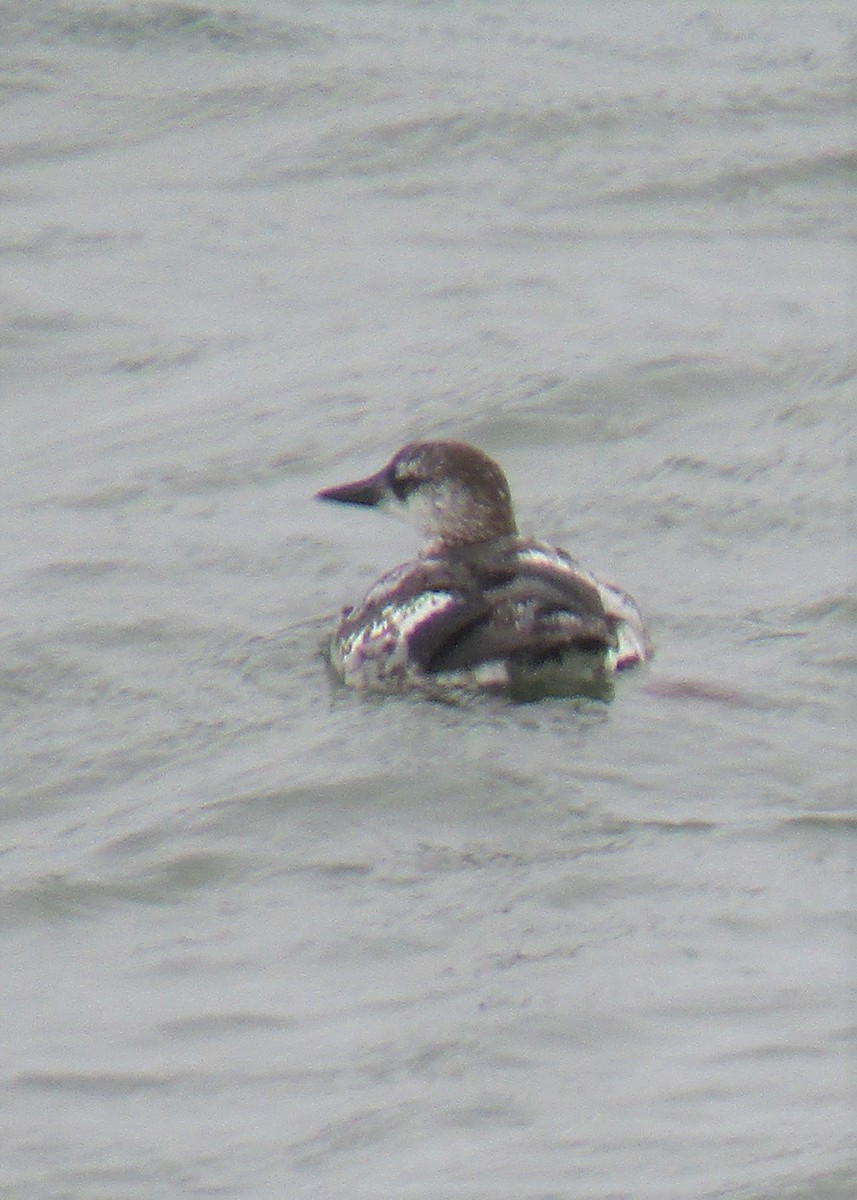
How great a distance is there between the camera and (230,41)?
552 inches

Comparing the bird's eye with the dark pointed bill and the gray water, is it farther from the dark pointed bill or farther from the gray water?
the gray water

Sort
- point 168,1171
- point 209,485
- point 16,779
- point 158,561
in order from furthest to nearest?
point 209,485, point 158,561, point 16,779, point 168,1171

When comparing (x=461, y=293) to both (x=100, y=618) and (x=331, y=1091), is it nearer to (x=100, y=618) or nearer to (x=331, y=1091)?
(x=100, y=618)

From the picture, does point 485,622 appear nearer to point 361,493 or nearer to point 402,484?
point 402,484

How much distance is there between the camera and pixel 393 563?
8992mm

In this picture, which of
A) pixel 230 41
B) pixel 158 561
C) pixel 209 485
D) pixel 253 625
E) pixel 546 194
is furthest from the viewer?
pixel 230 41

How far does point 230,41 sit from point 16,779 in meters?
7.85

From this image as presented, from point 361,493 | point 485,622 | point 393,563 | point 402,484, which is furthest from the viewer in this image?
point 393,563

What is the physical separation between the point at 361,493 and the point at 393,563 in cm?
57

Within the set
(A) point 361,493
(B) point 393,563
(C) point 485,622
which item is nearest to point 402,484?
(A) point 361,493

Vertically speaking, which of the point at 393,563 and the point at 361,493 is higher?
the point at 361,493

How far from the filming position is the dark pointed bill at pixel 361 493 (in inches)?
332

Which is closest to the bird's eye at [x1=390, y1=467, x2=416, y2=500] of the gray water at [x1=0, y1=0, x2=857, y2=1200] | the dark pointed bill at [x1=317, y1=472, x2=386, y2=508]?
the dark pointed bill at [x1=317, y1=472, x2=386, y2=508]

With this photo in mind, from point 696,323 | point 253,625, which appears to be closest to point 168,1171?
point 253,625
